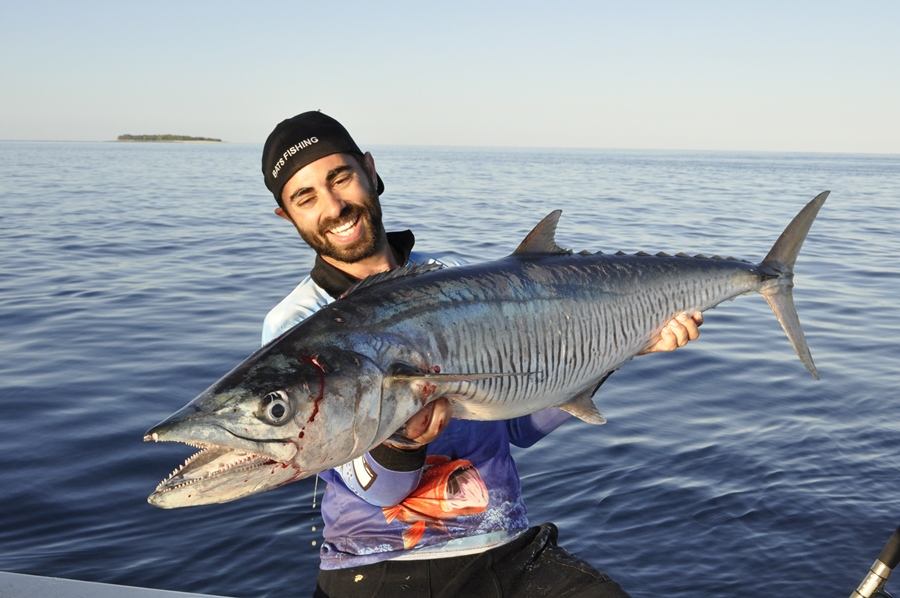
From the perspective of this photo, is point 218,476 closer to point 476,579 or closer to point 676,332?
point 476,579

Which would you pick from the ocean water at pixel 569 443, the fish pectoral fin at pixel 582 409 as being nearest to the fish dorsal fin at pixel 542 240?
the fish pectoral fin at pixel 582 409

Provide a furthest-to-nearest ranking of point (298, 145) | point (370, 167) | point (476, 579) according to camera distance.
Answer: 1. point (370, 167)
2. point (298, 145)
3. point (476, 579)

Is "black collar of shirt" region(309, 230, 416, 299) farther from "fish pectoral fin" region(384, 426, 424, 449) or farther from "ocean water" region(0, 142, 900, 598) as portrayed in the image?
"ocean water" region(0, 142, 900, 598)

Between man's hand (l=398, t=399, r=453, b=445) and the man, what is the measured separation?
0.06 feet

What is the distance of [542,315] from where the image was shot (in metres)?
3.16

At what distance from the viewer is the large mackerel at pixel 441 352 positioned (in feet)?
7.71

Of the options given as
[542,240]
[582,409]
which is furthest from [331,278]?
[582,409]

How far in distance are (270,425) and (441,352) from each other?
710mm

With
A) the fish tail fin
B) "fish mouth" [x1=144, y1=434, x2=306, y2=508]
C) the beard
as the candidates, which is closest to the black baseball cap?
the beard

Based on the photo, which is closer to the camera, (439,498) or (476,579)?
(476,579)

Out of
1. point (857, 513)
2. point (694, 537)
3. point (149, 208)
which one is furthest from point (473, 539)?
point (149, 208)

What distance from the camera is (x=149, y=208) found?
24.7 meters

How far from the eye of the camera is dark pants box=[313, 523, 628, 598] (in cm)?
329

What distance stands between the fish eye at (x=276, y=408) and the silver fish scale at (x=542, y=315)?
405 millimetres
